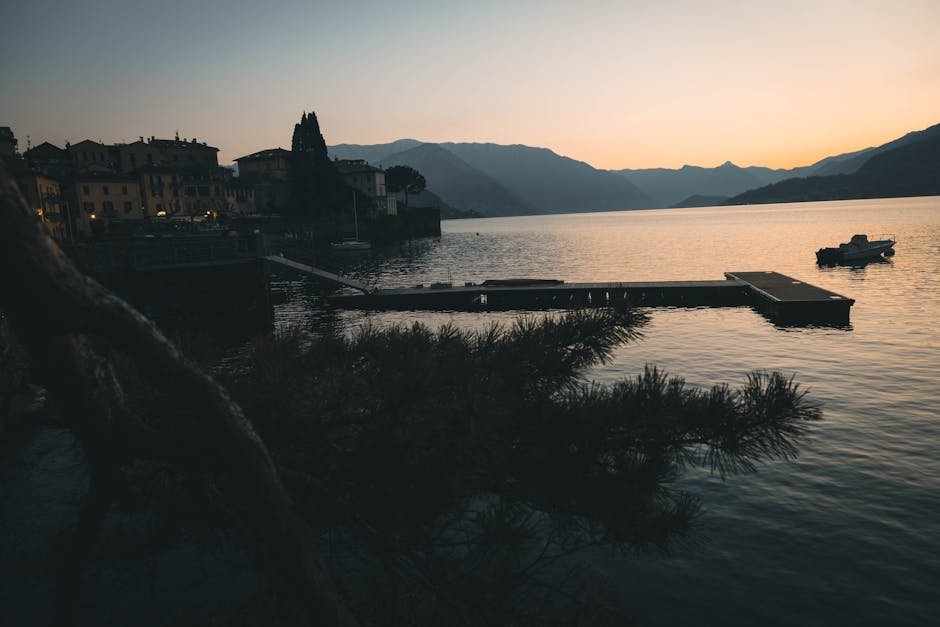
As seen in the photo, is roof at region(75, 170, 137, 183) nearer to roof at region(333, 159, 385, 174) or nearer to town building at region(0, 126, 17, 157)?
town building at region(0, 126, 17, 157)

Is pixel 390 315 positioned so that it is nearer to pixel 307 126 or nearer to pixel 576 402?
pixel 576 402

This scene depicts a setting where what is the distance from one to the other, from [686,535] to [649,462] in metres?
0.61

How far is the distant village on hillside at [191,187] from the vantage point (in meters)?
76.7

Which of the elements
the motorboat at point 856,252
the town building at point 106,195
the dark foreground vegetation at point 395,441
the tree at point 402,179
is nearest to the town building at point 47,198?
the town building at point 106,195

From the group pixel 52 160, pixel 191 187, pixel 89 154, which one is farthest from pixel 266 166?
pixel 52 160

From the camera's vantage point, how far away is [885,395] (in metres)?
21.1

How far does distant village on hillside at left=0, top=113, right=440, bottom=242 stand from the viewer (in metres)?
76.7

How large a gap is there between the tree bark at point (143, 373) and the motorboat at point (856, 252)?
3064 inches

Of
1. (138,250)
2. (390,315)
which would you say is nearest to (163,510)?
(138,250)

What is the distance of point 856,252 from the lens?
6488 centimetres

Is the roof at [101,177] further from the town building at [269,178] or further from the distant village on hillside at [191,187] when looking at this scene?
the town building at [269,178]

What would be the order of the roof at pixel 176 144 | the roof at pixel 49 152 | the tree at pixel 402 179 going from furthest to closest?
the tree at pixel 402 179 < the roof at pixel 176 144 < the roof at pixel 49 152

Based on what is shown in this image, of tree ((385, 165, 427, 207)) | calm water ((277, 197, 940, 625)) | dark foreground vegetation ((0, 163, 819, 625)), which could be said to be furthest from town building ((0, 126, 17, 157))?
dark foreground vegetation ((0, 163, 819, 625))

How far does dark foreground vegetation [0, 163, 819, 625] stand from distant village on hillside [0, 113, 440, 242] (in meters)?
66.1
